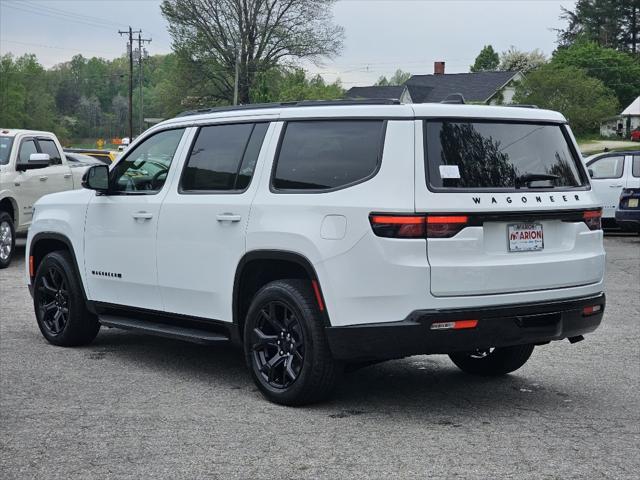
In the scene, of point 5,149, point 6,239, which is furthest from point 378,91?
point 6,239

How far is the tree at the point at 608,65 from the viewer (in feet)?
305

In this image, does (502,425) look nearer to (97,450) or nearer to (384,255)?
(384,255)

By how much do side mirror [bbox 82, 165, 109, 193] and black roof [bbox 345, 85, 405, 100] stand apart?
257 ft

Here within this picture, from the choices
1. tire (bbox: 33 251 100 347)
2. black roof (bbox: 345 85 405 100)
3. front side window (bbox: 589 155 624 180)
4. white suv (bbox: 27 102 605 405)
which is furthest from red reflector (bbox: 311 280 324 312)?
black roof (bbox: 345 85 405 100)

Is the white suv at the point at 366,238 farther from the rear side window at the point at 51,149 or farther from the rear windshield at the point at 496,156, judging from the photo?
the rear side window at the point at 51,149

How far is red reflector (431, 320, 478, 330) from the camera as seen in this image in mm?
5609

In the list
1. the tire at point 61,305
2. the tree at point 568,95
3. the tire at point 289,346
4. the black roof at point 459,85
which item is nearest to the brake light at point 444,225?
the tire at point 289,346

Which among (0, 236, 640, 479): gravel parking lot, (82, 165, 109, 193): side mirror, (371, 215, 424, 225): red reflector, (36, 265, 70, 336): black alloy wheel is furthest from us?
(36, 265, 70, 336): black alloy wheel

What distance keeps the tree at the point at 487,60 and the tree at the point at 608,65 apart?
28.8 metres

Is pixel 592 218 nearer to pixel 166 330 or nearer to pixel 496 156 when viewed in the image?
pixel 496 156

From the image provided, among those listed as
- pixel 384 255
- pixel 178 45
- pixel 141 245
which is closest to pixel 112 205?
pixel 141 245

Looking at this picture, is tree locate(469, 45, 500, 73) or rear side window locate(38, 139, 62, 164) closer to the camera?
rear side window locate(38, 139, 62, 164)

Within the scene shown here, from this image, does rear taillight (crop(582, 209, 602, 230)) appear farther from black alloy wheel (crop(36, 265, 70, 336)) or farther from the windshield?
the windshield

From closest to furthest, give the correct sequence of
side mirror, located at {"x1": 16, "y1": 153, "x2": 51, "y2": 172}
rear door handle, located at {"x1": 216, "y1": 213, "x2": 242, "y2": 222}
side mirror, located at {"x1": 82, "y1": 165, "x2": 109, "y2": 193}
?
rear door handle, located at {"x1": 216, "y1": 213, "x2": 242, "y2": 222}, side mirror, located at {"x1": 82, "y1": 165, "x2": 109, "y2": 193}, side mirror, located at {"x1": 16, "y1": 153, "x2": 51, "y2": 172}
